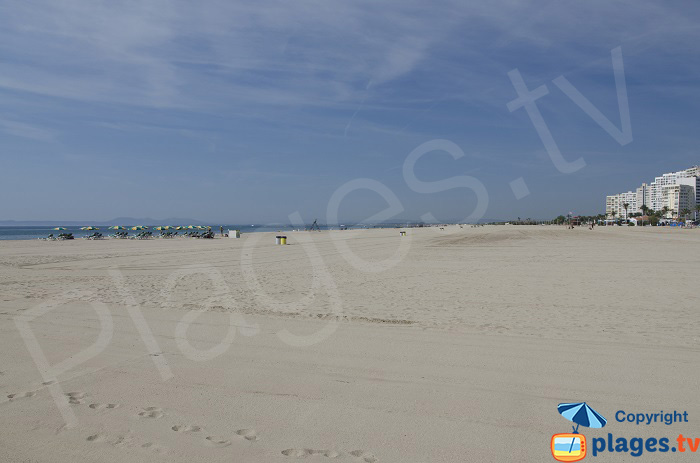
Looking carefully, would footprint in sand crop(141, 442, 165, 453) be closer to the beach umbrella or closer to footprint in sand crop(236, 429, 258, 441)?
footprint in sand crop(236, 429, 258, 441)

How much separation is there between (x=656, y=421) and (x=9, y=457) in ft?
16.5

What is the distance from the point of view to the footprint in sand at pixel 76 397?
406cm

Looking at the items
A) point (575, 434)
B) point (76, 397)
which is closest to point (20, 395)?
point (76, 397)

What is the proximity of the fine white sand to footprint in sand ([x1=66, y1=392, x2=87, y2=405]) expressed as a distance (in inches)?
0.7

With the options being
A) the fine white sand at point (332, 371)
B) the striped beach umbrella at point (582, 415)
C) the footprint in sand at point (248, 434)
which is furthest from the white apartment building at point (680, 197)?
the footprint in sand at point (248, 434)

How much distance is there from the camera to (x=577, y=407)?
3859 millimetres

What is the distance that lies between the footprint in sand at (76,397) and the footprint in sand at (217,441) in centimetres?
156

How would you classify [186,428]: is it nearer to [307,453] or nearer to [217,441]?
[217,441]

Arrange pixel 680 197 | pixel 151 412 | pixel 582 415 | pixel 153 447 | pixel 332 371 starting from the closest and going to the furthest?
1. pixel 153 447
2. pixel 582 415
3. pixel 151 412
4. pixel 332 371
5. pixel 680 197

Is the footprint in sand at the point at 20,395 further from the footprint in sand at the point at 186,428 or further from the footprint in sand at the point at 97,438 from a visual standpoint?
the footprint in sand at the point at 186,428

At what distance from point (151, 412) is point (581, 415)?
3.73m

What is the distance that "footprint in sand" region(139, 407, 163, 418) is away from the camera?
3.79 meters

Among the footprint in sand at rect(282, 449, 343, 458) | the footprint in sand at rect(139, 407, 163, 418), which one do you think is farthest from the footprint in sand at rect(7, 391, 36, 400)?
the footprint in sand at rect(282, 449, 343, 458)

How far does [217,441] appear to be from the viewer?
11.1 ft
